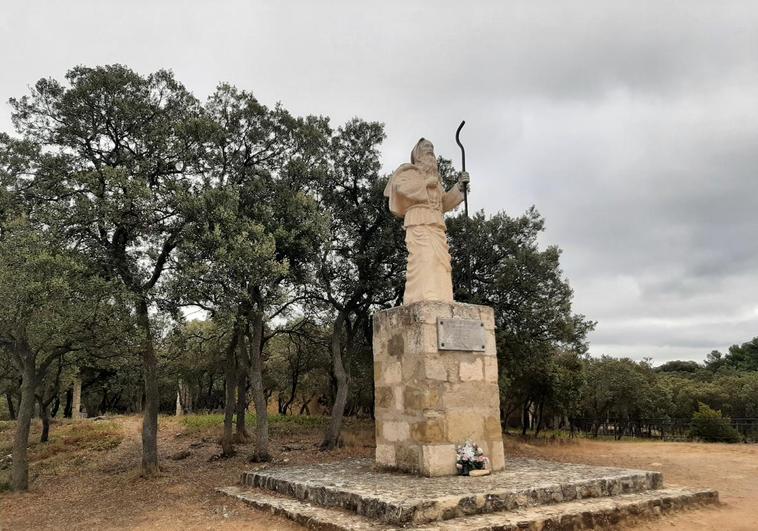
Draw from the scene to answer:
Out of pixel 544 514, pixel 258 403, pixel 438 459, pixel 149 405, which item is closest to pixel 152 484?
pixel 149 405

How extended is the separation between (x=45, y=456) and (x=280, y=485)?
13311mm

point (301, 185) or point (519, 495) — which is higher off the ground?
point (301, 185)

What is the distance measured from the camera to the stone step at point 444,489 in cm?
662

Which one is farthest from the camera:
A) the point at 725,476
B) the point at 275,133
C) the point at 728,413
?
the point at 728,413

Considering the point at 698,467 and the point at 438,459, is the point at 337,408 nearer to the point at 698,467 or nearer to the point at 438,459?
the point at 438,459

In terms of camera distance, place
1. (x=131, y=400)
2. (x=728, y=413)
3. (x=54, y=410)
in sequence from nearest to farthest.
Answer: (x=728, y=413) → (x=54, y=410) → (x=131, y=400)

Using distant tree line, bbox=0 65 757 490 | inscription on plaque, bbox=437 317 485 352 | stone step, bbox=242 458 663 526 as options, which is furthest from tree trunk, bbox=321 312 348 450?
inscription on plaque, bbox=437 317 485 352

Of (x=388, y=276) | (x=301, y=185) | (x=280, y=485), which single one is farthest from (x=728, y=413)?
(x=280, y=485)

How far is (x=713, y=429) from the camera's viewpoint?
23375 millimetres

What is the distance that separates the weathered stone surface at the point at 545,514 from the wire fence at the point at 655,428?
A: 18.7 metres

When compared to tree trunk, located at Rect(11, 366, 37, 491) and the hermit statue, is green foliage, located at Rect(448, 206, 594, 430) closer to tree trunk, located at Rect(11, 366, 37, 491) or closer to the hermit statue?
the hermit statue

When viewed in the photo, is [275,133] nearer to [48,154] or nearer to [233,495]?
[48,154]

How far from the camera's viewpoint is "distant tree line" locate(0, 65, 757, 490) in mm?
12156

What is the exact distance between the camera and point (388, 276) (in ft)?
59.9
